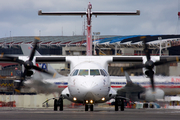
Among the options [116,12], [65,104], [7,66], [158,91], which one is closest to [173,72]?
[158,91]

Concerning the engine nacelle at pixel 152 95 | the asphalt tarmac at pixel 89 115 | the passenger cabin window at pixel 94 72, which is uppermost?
the passenger cabin window at pixel 94 72

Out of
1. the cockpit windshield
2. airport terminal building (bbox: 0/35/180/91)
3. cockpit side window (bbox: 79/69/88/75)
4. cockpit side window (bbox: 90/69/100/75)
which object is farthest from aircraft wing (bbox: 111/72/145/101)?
cockpit side window (bbox: 79/69/88/75)

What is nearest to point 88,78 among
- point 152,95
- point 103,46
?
point 152,95

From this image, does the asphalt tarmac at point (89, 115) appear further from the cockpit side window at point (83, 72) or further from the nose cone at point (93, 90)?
the cockpit side window at point (83, 72)

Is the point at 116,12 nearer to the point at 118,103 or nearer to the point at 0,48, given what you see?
the point at 118,103

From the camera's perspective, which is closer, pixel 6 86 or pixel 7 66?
pixel 6 86

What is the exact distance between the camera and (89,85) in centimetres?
1794

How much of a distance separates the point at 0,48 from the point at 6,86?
5027cm

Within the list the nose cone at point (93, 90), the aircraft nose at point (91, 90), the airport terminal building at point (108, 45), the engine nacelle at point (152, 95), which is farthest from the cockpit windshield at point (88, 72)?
the airport terminal building at point (108, 45)

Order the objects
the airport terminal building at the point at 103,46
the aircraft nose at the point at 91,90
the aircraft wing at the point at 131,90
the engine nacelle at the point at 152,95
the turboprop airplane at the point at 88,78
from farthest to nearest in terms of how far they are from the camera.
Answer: the airport terminal building at the point at 103,46
the aircraft wing at the point at 131,90
the engine nacelle at the point at 152,95
the turboprop airplane at the point at 88,78
the aircraft nose at the point at 91,90

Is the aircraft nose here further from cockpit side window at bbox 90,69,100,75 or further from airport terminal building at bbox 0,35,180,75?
airport terminal building at bbox 0,35,180,75

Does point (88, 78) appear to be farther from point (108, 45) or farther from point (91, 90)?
point (108, 45)

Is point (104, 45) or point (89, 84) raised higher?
point (104, 45)

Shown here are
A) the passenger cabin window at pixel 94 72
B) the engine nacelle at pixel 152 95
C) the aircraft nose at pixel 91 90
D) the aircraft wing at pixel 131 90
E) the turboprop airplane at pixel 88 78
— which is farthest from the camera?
the aircraft wing at pixel 131 90
